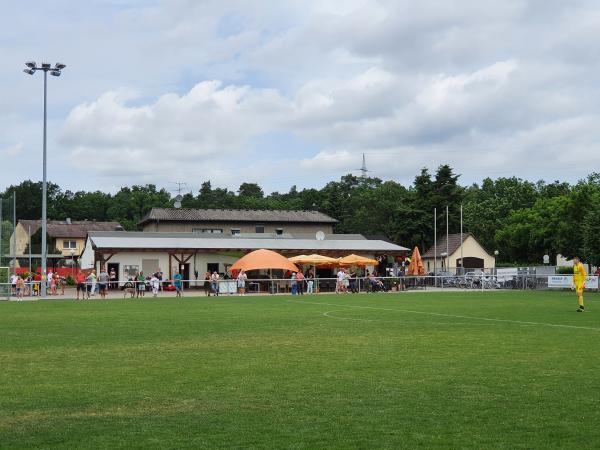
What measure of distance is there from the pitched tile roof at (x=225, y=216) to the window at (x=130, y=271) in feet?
66.2

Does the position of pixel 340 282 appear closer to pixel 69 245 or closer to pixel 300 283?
pixel 300 283

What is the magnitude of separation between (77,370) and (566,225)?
61338mm

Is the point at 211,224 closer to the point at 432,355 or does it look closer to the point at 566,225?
the point at 566,225

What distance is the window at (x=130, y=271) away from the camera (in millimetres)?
59312

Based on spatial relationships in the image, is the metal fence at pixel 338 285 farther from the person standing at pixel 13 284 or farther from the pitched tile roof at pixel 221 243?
the pitched tile roof at pixel 221 243

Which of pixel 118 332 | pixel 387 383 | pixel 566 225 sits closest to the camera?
pixel 387 383

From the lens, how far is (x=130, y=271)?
195ft

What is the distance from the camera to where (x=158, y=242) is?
62.0m

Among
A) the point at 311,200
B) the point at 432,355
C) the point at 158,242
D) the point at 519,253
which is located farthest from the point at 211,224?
the point at 432,355

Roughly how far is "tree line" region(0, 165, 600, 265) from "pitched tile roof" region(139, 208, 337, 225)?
36.2ft

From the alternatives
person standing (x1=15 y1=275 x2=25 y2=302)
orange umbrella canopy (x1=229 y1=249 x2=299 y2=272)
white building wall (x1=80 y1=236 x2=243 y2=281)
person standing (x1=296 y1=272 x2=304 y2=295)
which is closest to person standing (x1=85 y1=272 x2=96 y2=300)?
person standing (x1=15 y1=275 x2=25 y2=302)

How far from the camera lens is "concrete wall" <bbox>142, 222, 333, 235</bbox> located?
80938mm

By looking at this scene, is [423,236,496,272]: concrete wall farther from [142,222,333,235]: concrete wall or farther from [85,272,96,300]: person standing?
[85,272,96,300]: person standing

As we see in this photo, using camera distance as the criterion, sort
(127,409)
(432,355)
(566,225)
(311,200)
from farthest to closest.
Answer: (311,200), (566,225), (432,355), (127,409)
